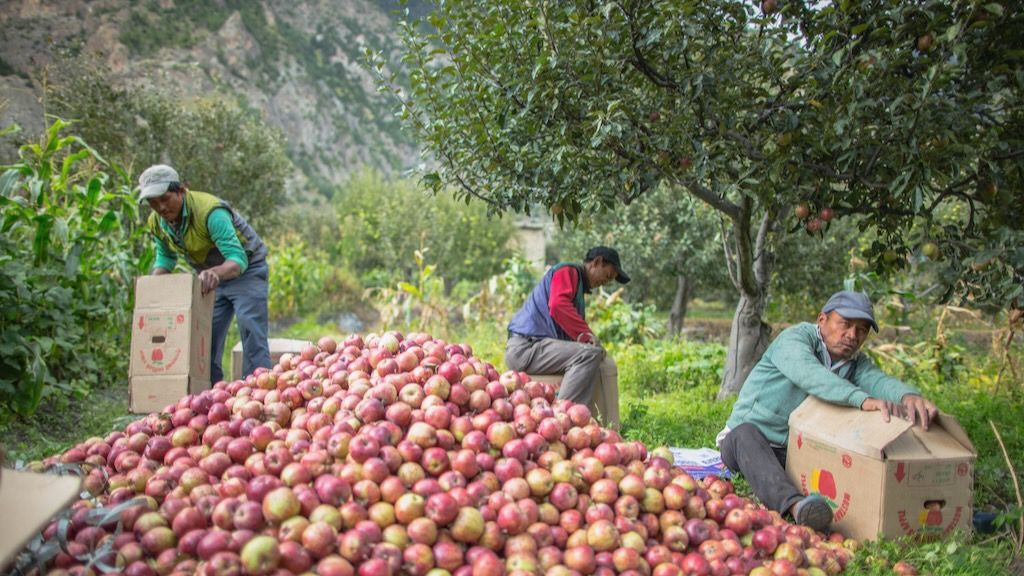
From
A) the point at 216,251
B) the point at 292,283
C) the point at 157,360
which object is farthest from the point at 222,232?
the point at 292,283

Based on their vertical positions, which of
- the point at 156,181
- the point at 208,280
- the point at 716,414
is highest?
the point at 156,181

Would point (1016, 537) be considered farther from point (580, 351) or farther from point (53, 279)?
point (53, 279)

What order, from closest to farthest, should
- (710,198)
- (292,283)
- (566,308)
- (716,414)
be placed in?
(566,308) < (710,198) < (716,414) < (292,283)

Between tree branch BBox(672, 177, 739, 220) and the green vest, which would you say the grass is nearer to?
the green vest

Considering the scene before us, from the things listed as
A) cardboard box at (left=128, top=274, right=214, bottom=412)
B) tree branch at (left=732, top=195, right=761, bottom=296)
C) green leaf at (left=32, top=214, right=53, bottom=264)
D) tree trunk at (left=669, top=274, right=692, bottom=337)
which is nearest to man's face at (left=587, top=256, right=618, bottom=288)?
tree branch at (left=732, top=195, right=761, bottom=296)

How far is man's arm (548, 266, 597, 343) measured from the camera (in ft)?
15.3

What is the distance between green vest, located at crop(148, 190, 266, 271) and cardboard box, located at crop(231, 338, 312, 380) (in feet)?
2.25

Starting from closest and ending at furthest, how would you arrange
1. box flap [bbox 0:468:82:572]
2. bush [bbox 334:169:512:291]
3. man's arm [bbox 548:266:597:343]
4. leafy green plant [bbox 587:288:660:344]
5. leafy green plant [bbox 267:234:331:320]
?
box flap [bbox 0:468:82:572]
man's arm [bbox 548:266:597:343]
leafy green plant [bbox 587:288:660:344]
leafy green plant [bbox 267:234:331:320]
bush [bbox 334:169:512:291]

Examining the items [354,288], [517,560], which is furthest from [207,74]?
[517,560]

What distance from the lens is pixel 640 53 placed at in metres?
3.59

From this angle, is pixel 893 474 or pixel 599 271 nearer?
pixel 893 474

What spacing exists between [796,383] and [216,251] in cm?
381

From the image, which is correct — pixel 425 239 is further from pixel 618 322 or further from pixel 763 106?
pixel 763 106

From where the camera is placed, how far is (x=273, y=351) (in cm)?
538
